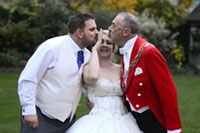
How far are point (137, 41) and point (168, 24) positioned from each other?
19.9 m

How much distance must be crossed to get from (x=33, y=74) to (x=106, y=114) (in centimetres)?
86

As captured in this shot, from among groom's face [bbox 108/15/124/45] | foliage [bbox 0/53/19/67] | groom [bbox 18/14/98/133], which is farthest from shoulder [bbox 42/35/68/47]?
foliage [bbox 0/53/19/67]

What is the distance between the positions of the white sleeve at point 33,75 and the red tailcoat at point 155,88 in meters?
0.78

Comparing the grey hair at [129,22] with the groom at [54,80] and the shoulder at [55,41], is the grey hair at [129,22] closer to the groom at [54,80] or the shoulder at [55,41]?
the groom at [54,80]

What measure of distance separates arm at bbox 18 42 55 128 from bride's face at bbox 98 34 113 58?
0.56m

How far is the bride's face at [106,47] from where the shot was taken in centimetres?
451

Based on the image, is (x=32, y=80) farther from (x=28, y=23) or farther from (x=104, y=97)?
(x=28, y=23)

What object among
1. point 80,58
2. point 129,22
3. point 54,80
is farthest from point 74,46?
point 129,22

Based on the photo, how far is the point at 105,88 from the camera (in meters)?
4.52

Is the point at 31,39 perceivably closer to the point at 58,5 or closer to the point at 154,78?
the point at 58,5

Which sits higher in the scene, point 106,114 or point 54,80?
point 54,80

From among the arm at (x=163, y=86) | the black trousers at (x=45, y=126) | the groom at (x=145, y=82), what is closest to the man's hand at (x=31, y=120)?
the black trousers at (x=45, y=126)

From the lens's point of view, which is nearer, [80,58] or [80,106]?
[80,58]

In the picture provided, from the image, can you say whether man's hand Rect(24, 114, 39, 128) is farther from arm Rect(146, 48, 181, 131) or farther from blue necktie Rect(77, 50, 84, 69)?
arm Rect(146, 48, 181, 131)
